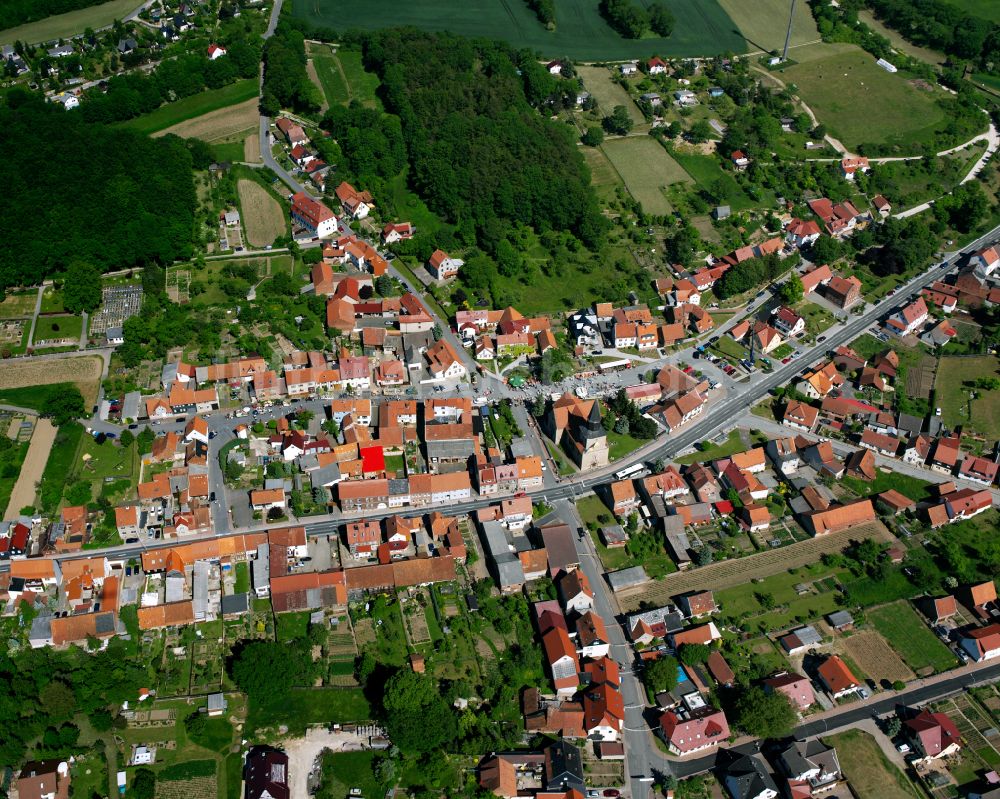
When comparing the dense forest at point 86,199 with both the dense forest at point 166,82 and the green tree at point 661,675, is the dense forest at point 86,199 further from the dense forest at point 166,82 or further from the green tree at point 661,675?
the green tree at point 661,675

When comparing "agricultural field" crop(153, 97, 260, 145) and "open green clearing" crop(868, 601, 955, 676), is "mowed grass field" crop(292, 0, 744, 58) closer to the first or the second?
"agricultural field" crop(153, 97, 260, 145)

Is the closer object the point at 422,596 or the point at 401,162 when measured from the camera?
the point at 422,596

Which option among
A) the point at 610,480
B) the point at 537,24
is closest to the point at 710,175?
the point at 537,24

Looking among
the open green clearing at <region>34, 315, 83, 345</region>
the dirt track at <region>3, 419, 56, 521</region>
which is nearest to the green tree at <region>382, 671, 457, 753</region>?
the dirt track at <region>3, 419, 56, 521</region>

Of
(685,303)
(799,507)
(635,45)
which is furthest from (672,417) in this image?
(635,45)

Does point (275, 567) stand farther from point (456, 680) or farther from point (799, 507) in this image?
point (799, 507)
